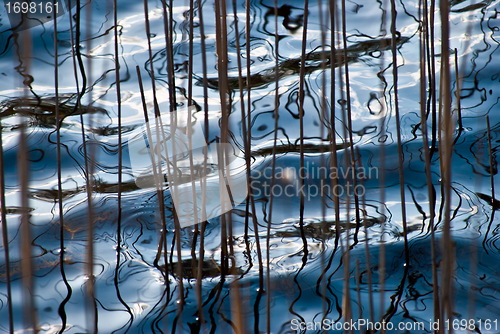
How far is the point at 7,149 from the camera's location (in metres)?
1.85

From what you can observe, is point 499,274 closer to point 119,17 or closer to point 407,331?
point 407,331

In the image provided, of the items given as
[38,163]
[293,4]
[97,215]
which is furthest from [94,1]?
[97,215]

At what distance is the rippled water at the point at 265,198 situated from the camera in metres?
1.14

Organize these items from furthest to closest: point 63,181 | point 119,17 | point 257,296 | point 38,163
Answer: point 119,17, point 38,163, point 63,181, point 257,296

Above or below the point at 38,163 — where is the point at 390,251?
below

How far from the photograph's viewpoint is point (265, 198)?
161 centimetres

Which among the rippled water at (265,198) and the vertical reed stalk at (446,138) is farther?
the rippled water at (265,198)

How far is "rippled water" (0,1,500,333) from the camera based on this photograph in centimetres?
114

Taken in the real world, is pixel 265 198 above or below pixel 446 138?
below

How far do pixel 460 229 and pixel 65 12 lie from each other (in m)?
2.56

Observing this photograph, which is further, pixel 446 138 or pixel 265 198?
pixel 265 198

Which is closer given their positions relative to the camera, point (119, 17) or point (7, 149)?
point (7, 149)

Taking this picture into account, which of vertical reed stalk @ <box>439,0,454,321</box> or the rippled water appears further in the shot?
the rippled water

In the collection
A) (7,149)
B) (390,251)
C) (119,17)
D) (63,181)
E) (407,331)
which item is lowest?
(407,331)
